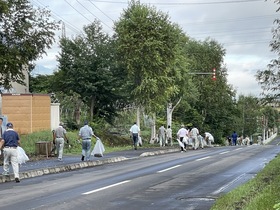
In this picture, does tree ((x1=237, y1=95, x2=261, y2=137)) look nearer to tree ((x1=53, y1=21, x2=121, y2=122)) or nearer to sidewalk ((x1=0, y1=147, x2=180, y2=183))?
tree ((x1=53, y1=21, x2=121, y2=122))

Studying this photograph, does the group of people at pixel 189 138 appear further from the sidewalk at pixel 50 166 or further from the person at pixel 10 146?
the person at pixel 10 146

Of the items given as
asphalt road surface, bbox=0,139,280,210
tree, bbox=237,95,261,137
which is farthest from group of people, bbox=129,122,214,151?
tree, bbox=237,95,261,137

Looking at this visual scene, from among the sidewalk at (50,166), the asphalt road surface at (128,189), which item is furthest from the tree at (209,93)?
the asphalt road surface at (128,189)

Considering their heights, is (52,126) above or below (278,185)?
above

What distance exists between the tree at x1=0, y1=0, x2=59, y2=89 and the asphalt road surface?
23.1ft

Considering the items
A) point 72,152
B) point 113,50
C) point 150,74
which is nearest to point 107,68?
point 113,50

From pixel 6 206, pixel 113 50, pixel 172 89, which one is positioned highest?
pixel 113 50

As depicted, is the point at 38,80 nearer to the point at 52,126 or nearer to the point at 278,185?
the point at 52,126

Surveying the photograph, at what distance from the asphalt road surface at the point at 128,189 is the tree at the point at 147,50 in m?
17.9

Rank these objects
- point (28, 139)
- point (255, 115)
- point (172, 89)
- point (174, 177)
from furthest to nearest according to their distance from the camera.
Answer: point (255, 115), point (172, 89), point (28, 139), point (174, 177)

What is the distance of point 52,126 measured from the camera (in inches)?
1257

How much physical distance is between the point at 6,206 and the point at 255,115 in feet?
327

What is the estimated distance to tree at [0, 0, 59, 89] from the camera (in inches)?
878

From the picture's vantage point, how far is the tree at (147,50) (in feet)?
118
